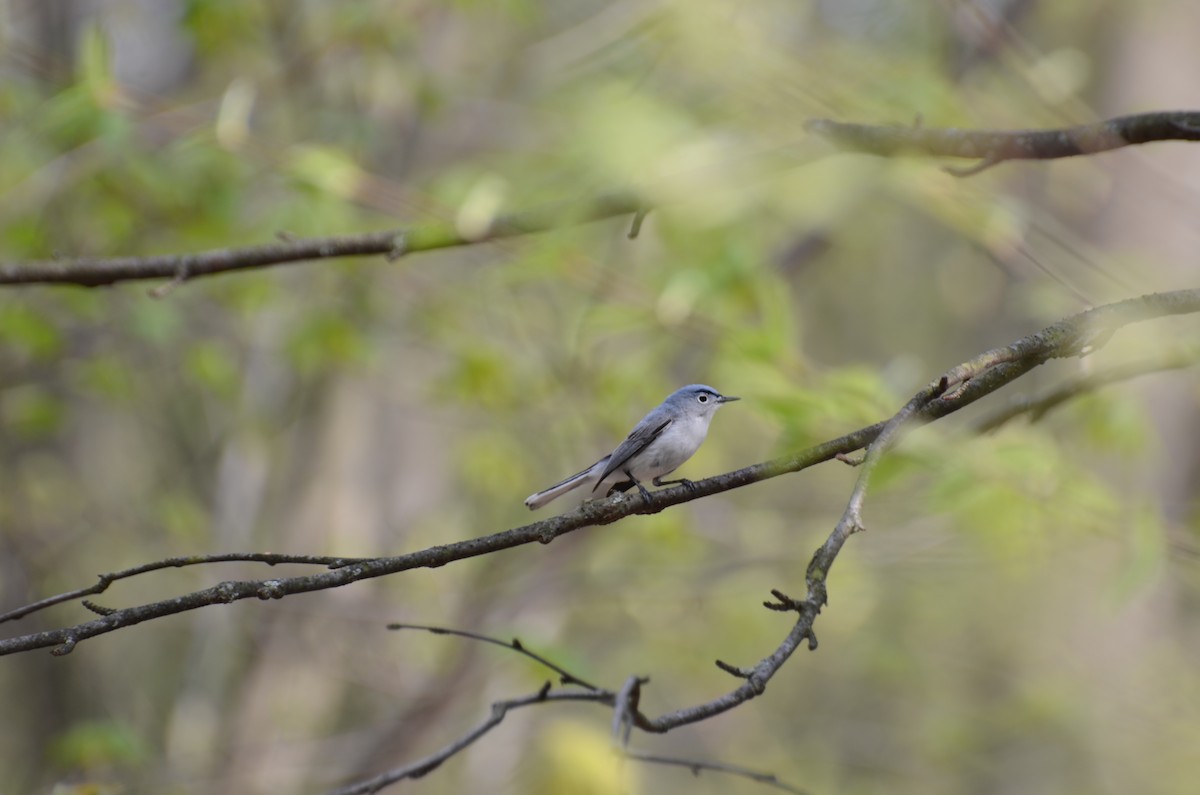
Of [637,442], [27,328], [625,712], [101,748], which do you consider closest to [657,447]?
[637,442]

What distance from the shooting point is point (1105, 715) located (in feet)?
21.5

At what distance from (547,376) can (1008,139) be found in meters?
3.28

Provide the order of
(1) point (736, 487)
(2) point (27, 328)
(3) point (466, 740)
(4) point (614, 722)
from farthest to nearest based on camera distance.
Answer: (2) point (27, 328), (3) point (466, 740), (1) point (736, 487), (4) point (614, 722)

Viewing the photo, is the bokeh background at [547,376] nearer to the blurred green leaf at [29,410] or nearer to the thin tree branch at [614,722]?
the blurred green leaf at [29,410]

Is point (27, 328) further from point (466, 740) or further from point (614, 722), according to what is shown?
point (614, 722)

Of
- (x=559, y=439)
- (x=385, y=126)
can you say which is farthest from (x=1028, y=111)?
(x=385, y=126)

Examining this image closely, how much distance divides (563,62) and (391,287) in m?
1.49

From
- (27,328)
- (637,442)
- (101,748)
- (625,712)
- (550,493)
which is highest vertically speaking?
(625,712)

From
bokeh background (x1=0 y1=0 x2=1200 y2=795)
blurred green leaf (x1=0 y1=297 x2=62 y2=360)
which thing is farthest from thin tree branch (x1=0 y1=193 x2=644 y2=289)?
blurred green leaf (x1=0 y1=297 x2=62 y2=360)

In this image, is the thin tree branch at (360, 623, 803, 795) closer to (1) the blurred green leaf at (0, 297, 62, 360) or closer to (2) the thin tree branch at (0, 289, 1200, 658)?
(2) the thin tree branch at (0, 289, 1200, 658)

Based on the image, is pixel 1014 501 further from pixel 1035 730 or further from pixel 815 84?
pixel 1035 730

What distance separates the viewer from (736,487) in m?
1.56

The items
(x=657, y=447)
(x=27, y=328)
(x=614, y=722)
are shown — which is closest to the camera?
(x=614, y=722)

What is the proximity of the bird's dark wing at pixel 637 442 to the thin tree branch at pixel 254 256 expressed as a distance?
0.55 m
